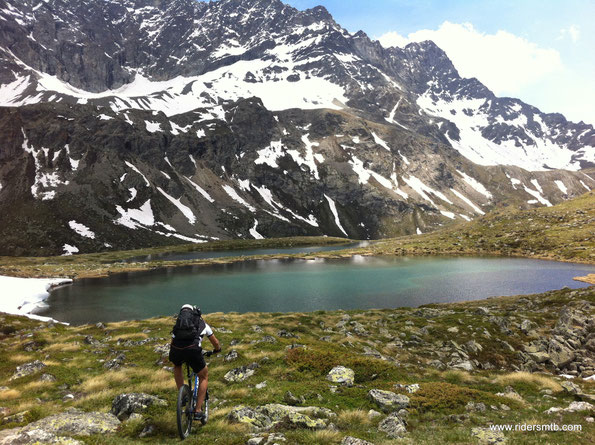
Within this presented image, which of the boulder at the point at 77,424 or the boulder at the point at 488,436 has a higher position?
the boulder at the point at 77,424

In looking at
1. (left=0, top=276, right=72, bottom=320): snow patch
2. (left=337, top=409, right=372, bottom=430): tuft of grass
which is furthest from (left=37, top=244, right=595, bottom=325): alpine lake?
(left=337, top=409, right=372, bottom=430): tuft of grass

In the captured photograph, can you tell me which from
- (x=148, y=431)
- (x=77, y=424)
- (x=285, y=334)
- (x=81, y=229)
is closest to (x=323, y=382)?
(x=148, y=431)

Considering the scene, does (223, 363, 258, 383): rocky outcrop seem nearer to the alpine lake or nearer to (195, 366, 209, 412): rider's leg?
(195, 366, 209, 412): rider's leg

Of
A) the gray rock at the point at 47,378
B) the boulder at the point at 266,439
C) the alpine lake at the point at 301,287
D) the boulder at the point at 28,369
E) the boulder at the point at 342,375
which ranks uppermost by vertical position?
the boulder at the point at 266,439

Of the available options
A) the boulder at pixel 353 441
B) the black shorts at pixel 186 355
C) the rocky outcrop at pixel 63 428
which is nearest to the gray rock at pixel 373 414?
the boulder at pixel 353 441

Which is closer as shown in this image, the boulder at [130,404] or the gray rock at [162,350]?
the boulder at [130,404]

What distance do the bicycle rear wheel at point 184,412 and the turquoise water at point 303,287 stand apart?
4553cm

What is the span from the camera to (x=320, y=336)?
1154 inches

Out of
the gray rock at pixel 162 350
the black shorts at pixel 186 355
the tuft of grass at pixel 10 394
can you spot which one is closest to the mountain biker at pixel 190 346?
the black shorts at pixel 186 355

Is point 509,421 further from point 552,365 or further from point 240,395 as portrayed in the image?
point 552,365

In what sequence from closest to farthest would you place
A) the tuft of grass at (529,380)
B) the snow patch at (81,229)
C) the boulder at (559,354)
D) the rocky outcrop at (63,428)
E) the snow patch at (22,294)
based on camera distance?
the rocky outcrop at (63,428)
the tuft of grass at (529,380)
the boulder at (559,354)
the snow patch at (22,294)
the snow patch at (81,229)

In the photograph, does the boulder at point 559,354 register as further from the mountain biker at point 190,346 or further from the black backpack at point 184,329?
the black backpack at point 184,329

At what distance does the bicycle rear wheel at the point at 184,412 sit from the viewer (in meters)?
9.74

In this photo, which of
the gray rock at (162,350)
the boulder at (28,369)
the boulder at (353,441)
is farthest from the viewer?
the gray rock at (162,350)
